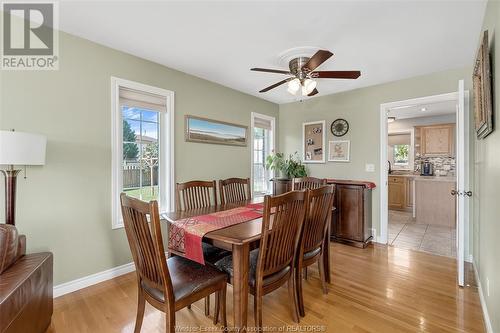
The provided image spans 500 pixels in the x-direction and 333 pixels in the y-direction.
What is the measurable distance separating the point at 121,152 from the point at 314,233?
2.21 meters

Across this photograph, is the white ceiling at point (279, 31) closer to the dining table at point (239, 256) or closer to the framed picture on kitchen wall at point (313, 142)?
the framed picture on kitchen wall at point (313, 142)

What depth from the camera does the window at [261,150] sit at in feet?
14.8

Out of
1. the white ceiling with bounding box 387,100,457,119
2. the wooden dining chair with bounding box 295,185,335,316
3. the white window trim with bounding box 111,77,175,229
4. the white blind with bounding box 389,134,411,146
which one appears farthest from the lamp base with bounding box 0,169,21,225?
the white blind with bounding box 389,134,411,146

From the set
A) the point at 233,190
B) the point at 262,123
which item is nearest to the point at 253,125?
the point at 262,123

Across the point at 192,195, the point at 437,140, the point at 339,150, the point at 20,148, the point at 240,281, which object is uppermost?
the point at 437,140

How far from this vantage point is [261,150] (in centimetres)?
474

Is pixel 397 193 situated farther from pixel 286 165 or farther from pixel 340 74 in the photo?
pixel 340 74

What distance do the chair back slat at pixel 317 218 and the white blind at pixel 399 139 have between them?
5374 millimetres

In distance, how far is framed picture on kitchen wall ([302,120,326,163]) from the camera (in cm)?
433

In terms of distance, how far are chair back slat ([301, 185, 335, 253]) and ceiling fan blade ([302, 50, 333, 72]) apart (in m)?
1.09

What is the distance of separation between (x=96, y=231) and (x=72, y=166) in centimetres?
70

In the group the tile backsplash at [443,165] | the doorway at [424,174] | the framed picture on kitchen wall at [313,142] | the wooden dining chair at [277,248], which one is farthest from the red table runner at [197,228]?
the tile backsplash at [443,165]

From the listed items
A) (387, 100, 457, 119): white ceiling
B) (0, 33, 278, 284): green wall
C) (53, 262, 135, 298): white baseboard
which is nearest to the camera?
(0, 33, 278, 284): green wall

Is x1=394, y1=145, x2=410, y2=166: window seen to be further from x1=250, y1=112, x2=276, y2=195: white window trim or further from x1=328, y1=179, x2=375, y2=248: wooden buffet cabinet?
x1=250, y1=112, x2=276, y2=195: white window trim
